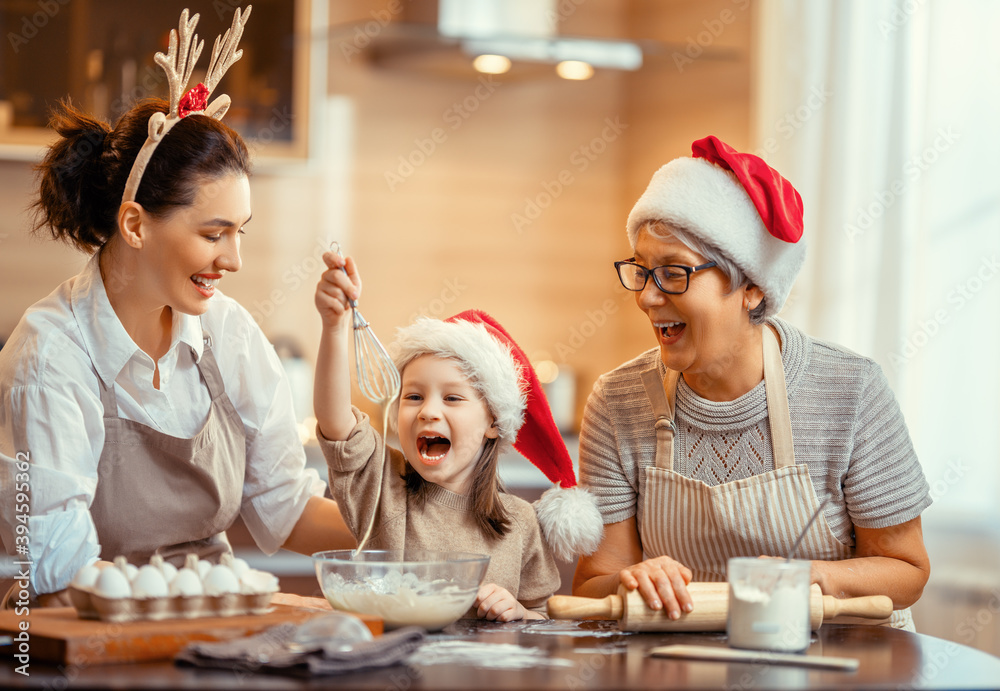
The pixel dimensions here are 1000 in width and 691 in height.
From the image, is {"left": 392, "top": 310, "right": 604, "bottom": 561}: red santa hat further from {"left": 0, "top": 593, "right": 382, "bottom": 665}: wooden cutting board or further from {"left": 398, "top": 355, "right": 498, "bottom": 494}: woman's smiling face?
{"left": 0, "top": 593, "right": 382, "bottom": 665}: wooden cutting board

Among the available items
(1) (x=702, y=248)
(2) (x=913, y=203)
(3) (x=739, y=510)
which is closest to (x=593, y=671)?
(3) (x=739, y=510)

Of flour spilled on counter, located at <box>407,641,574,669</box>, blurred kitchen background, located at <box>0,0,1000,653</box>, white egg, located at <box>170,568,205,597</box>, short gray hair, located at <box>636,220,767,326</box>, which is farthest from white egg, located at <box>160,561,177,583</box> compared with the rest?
blurred kitchen background, located at <box>0,0,1000,653</box>

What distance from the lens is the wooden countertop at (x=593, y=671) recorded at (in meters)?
1.01

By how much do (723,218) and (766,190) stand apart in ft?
0.32

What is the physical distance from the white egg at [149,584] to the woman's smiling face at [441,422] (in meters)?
0.49

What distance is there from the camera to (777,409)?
1635 millimetres

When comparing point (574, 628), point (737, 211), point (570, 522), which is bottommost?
point (574, 628)

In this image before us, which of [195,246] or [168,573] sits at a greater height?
[195,246]

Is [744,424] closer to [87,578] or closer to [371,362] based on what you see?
[371,362]

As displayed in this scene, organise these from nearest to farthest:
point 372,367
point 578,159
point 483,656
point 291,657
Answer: point 291,657, point 483,656, point 372,367, point 578,159

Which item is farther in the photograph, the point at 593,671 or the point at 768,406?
the point at 768,406

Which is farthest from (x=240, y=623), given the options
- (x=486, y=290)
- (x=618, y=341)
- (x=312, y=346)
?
(x=618, y=341)

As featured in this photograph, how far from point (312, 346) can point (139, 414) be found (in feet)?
6.60

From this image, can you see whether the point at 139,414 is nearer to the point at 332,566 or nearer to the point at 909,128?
the point at 332,566
